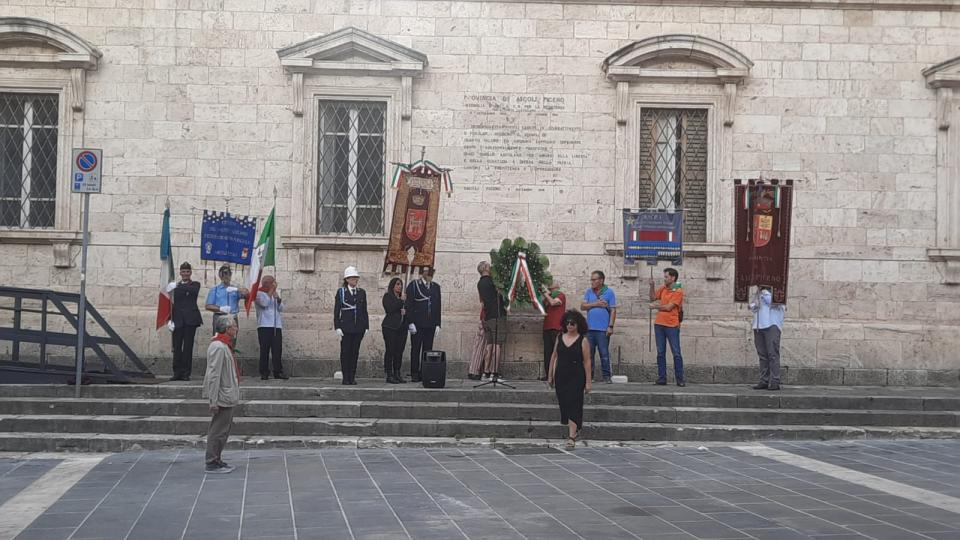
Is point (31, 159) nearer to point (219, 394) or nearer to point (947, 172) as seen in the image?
point (219, 394)

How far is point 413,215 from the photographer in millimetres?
15305

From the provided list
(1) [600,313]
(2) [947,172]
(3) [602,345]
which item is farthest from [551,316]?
(2) [947,172]

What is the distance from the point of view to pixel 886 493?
914 centimetres

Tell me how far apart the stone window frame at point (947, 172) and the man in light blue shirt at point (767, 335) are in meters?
3.52

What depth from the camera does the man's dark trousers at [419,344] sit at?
15.3 m

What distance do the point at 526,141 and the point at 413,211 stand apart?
258cm

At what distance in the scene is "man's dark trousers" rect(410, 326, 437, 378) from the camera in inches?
604

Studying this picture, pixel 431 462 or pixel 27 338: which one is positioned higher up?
pixel 27 338

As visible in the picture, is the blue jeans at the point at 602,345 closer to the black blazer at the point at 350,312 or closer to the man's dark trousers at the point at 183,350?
the black blazer at the point at 350,312

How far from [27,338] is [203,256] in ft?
10.5

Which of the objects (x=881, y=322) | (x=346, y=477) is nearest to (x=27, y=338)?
(x=346, y=477)

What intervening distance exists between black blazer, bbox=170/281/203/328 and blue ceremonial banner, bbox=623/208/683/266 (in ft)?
22.6

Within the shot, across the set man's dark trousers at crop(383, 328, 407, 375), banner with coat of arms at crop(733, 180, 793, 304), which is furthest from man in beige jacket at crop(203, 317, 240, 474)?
banner with coat of arms at crop(733, 180, 793, 304)

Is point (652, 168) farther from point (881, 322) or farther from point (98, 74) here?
point (98, 74)
